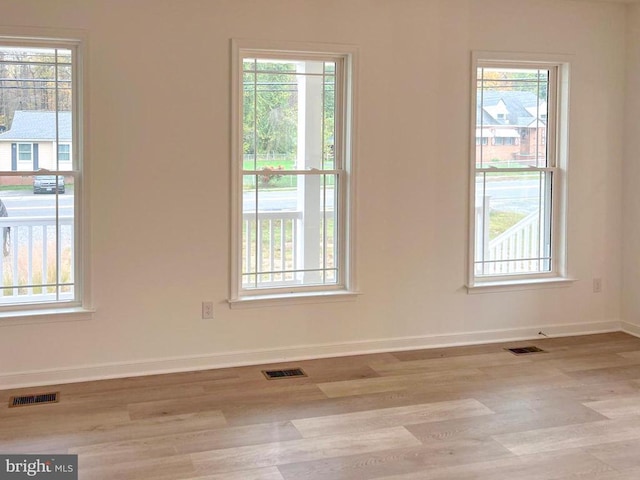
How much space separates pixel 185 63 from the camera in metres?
4.63

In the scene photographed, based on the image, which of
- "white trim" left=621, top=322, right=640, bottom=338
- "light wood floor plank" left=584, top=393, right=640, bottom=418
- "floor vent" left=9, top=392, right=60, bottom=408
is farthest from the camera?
"white trim" left=621, top=322, right=640, bottom=338

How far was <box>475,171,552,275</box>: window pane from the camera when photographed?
5523 millimetres

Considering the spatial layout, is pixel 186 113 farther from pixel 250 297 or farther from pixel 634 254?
pixel 634 254

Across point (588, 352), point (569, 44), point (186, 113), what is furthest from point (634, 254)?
point (186, 113)

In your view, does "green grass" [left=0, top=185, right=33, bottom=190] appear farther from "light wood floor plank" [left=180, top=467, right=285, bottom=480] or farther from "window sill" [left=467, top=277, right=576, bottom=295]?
"window sill" [left=467, top=277, right=576, bottom=295]

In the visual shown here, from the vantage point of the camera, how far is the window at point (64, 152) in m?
4.54

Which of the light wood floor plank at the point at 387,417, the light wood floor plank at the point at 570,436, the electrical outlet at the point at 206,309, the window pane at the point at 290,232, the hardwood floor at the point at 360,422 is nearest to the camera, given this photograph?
the hardwood floor at the point at 360,422

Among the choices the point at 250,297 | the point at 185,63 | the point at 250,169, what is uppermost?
the point at 185,63

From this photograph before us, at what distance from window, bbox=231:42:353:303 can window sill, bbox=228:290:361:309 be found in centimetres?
3

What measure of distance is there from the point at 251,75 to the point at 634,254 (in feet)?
10.2

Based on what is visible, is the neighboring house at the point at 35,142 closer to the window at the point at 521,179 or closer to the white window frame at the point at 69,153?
the white window frame at the point at 69,153

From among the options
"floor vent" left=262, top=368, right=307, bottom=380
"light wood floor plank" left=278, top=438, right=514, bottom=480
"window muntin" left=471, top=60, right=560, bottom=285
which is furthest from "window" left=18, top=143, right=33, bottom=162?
"window muntin" left=471, top=60, right=560, bottom=285

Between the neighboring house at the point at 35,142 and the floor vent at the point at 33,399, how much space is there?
1291 millimetres

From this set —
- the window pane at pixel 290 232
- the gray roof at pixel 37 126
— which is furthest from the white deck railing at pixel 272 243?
the gray roof at pixel 37 126
